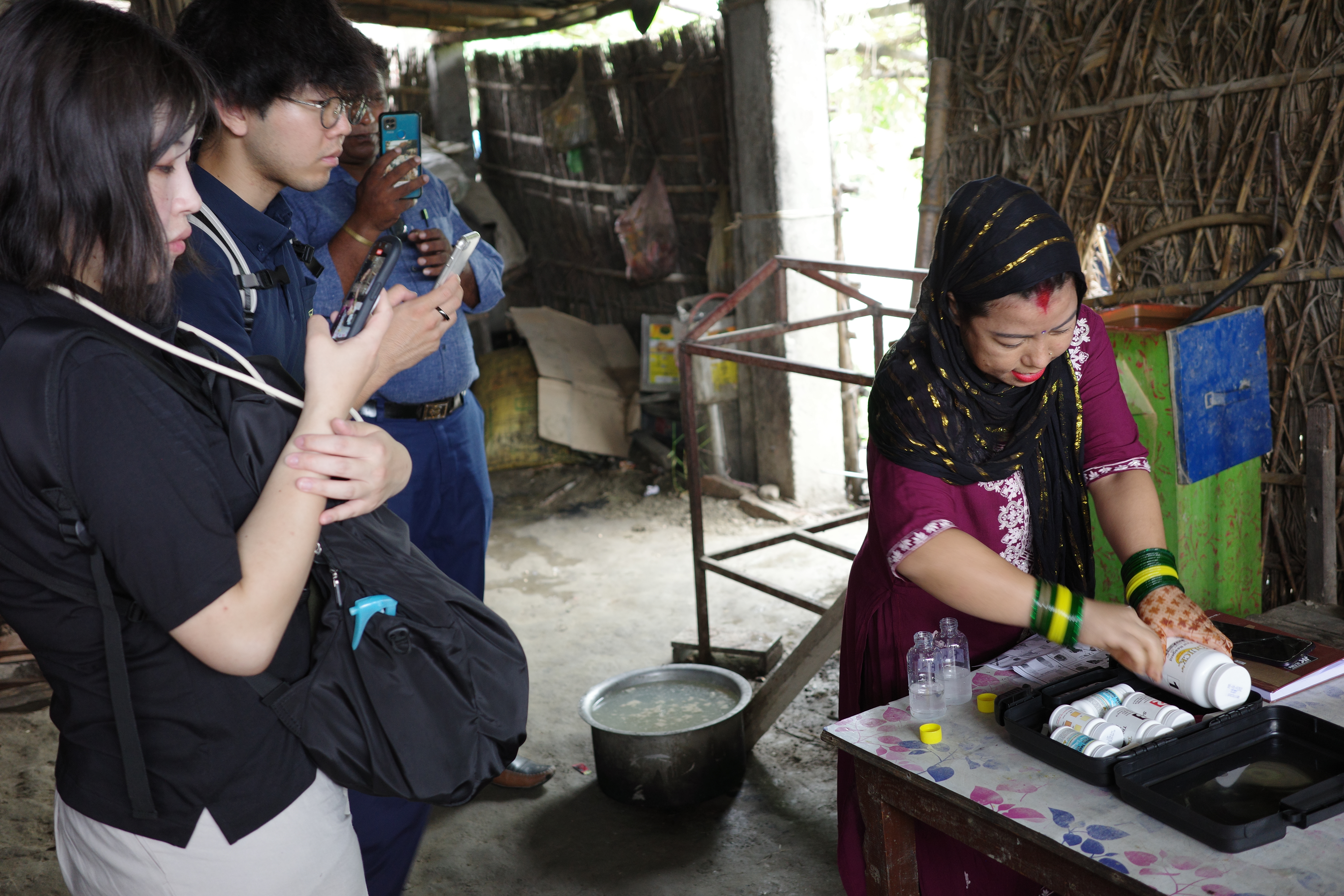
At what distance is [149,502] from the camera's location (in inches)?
41.8

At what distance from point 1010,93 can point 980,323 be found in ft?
6.29

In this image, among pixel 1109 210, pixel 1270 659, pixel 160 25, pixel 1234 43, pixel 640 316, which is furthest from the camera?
pixel 640 316

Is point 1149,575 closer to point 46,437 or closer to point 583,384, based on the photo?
point 46,437

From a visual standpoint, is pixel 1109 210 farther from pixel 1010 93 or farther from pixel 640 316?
pixel 640 316

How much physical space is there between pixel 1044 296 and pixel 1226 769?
2.46 feet

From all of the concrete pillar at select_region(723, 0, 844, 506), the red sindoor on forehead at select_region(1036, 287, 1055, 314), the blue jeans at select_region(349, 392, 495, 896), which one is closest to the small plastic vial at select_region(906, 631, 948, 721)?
the red sindoor on forehead at select_region(1036, 287, 1055, 314)

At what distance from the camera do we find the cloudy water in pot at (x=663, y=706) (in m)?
3.10

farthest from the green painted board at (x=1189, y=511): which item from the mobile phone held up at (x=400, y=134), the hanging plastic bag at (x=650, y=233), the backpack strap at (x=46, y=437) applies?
the hanging plastic bag at (x=650, y=233)

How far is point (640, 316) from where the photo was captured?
7.04 metres

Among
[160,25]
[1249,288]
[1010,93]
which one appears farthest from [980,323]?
Result: [160,25]

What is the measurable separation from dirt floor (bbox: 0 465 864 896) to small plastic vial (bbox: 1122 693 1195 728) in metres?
1.47

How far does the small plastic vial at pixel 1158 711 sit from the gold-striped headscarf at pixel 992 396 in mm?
442

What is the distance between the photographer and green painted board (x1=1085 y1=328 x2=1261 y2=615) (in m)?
2.55

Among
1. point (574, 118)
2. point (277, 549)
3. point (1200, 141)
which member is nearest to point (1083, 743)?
point (277, 549)
